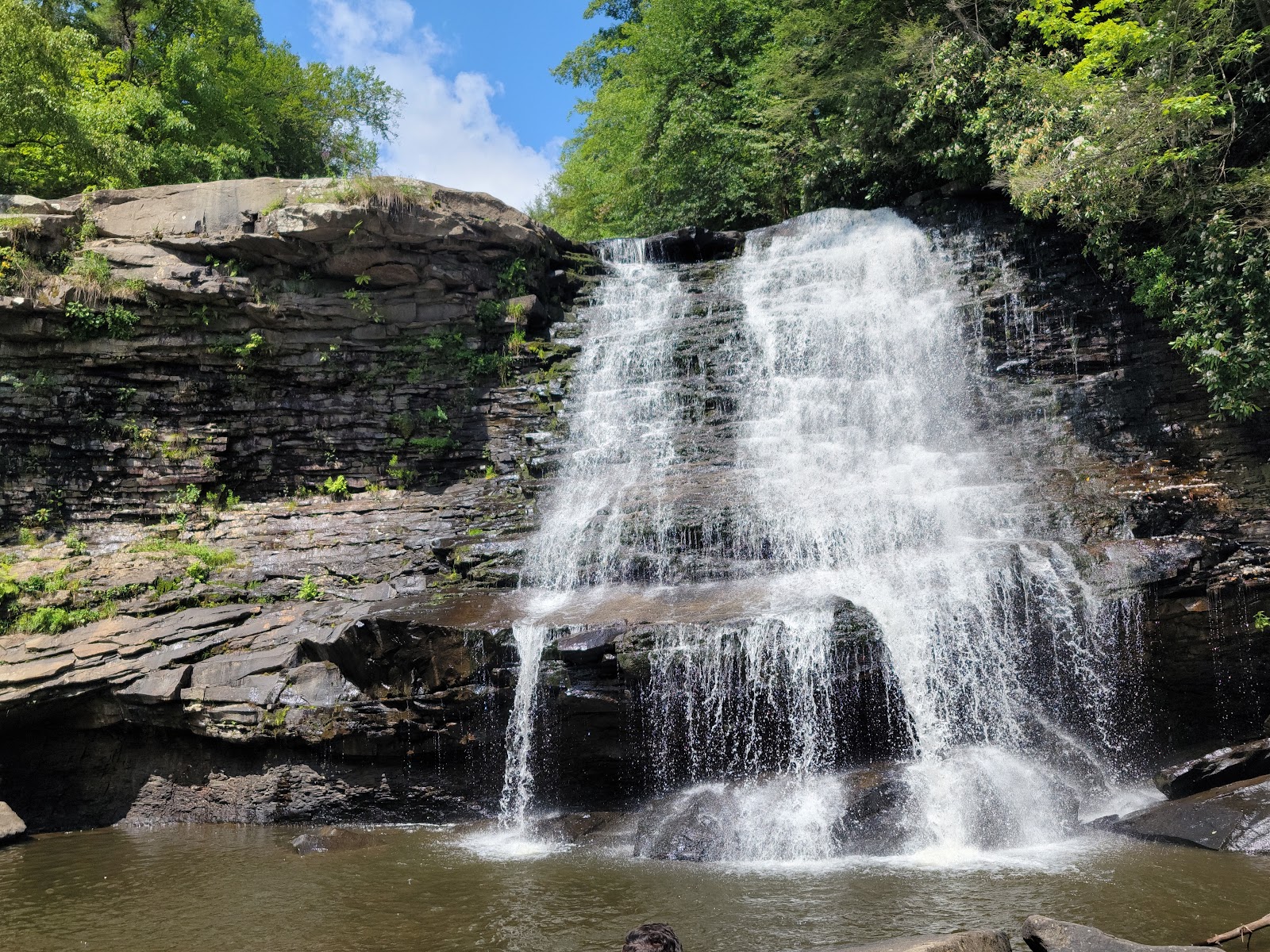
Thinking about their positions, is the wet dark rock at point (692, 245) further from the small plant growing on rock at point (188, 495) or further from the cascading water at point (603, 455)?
the small plant growing on rock at point (188, 495)

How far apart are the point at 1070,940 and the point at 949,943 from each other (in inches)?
34.3

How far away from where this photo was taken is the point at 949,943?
4.36 meters

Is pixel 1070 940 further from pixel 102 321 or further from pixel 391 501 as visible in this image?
pixel 102 321

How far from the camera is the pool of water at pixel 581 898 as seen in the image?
5.73 meters

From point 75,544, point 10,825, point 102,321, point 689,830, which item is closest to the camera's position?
point 689,830

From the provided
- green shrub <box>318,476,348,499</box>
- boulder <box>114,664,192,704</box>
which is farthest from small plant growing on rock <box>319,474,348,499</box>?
boulder <box>114,664,192,704</box>

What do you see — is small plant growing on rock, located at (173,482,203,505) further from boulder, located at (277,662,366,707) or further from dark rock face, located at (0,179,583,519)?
boulder, located at (277,662,366,707)

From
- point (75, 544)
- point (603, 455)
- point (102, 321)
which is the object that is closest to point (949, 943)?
point (603, 455)

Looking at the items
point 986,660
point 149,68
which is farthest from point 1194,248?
point 149,68

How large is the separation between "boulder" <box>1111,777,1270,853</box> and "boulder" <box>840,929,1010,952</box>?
403 centimetres

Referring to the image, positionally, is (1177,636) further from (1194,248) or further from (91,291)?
(91,291)

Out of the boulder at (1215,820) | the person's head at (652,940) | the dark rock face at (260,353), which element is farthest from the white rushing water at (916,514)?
the dark rock face at (260,353)

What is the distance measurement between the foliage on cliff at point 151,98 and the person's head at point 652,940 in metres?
18.0

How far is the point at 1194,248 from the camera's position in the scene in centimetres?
1152
